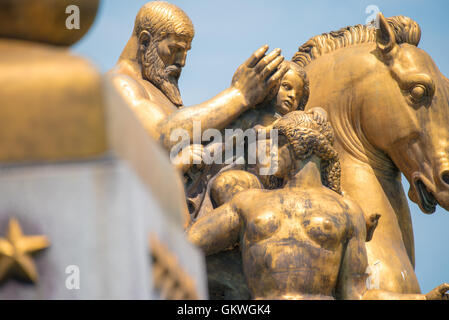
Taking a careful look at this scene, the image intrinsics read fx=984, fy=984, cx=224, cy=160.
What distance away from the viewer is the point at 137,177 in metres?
1.87

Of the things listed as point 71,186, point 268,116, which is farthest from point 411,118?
point 71,186

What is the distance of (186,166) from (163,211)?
3.40m

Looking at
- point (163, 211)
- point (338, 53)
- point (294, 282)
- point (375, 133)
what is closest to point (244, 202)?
point (294, 282)

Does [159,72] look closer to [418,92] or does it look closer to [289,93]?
[289,93]

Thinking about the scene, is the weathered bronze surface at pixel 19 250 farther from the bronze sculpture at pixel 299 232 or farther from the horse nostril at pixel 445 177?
the horse nostril at pixel 445 177

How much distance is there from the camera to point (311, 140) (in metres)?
5.06

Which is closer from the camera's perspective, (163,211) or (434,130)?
(163,211)

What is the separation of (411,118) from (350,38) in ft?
2.70

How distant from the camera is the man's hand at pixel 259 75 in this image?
5578mm

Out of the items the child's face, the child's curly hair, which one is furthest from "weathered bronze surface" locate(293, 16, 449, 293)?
the child's face

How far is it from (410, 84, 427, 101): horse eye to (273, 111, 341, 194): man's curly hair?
935 millimetres

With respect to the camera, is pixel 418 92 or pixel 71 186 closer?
pixel 71 186

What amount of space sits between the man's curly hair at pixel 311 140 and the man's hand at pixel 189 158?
515mm
